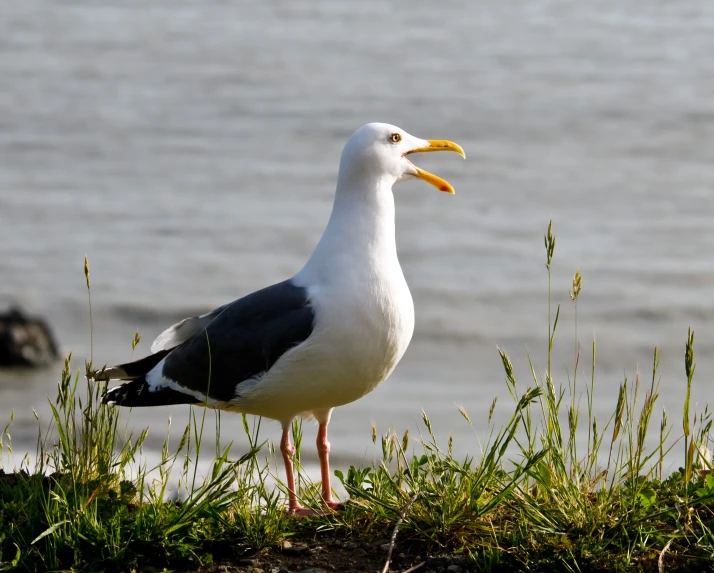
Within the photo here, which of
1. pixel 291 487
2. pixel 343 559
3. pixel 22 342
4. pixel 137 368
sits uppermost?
pixel 137 368

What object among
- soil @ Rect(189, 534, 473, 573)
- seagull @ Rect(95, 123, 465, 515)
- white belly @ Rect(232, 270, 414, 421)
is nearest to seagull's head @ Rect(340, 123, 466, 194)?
seagull @ Rect(95, 123, 465, 515)

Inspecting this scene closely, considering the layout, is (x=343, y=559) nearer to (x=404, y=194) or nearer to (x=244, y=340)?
(x=244, y=340)

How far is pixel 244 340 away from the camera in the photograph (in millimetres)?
4777

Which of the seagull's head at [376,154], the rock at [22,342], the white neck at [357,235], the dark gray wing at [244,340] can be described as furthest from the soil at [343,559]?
the rock at [22,342]

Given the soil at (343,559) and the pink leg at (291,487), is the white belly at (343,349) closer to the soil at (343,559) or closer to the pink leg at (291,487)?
the pink leg at (291,487)

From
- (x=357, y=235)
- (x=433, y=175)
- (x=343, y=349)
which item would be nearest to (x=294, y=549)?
(x=343, y=349)

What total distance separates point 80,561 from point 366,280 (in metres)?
1.47

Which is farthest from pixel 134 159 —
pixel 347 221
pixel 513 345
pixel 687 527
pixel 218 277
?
pixel 687 527

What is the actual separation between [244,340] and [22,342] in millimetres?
5699

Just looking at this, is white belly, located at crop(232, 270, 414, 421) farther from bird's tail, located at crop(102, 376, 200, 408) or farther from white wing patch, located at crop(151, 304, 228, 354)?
white wing patch, located at crop(151, 304, 228, 354)

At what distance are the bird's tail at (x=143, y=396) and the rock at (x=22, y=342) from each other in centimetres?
501

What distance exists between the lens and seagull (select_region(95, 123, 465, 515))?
4461 mm

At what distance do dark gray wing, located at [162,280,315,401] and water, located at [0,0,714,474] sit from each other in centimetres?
342

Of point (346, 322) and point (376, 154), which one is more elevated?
point (376, 154)
